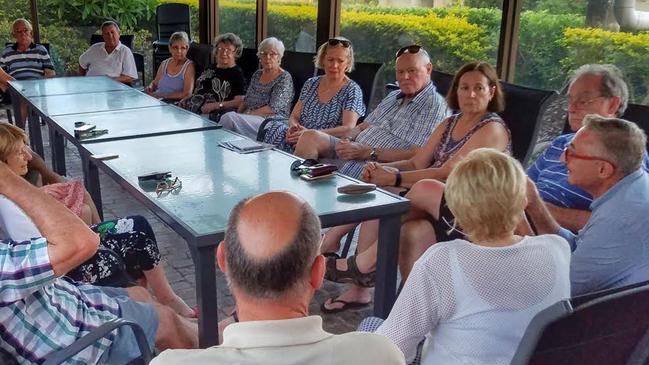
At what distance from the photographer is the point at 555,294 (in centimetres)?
149

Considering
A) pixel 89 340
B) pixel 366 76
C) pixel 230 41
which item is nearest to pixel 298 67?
pixel 230 41

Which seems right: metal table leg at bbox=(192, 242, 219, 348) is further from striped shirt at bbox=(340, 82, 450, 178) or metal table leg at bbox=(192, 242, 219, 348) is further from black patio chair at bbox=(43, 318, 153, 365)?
striped shirt at bbox=(340, 82, 450, 178)

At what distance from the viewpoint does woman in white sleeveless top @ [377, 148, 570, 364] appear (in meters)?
1.47

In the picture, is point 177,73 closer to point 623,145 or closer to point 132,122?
point 132,122

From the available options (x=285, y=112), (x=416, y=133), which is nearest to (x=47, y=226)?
(x=416, y=133)

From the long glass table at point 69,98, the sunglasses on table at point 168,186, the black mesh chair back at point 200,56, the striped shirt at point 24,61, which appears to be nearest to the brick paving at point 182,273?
the sunglasses on table at point 168,186

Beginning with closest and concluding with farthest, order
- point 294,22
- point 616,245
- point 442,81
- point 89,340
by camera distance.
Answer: point 89,340
point 616,245
point 442,81
point 294,22

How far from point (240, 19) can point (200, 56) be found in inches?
62.9

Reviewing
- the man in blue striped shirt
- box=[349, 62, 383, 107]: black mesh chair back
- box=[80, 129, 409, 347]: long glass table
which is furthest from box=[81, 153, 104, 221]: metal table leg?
the man in blue striped shirt

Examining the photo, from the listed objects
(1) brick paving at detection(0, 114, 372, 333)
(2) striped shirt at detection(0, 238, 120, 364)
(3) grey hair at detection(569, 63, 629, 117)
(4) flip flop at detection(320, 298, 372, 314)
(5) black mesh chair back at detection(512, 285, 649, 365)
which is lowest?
(1) brick paving at detection(0, 114, 372, 333)

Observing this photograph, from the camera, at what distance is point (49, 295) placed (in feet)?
5.87

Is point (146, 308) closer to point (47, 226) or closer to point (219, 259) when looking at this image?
point (47, 226)

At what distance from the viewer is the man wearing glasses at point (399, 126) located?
368 centimetres

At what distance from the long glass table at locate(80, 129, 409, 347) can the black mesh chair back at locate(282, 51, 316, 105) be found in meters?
1.96
